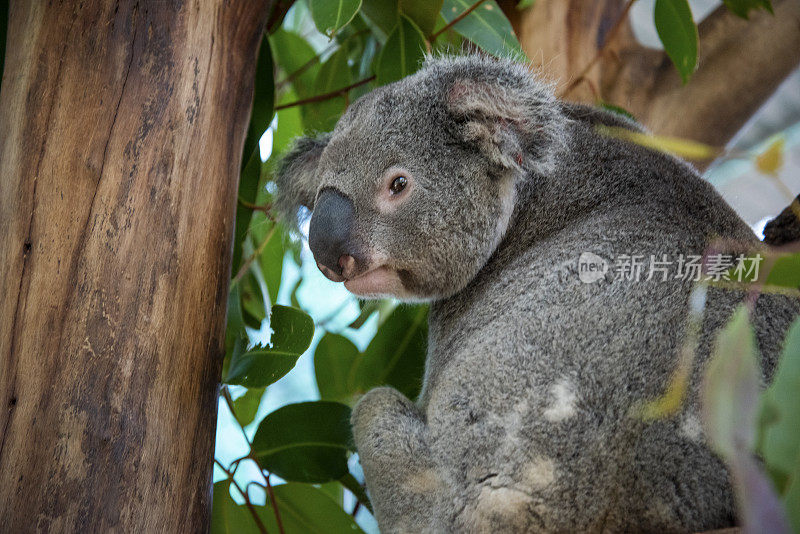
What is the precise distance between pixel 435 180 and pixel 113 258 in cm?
81

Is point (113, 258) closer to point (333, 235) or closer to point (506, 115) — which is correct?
point (333, 235)

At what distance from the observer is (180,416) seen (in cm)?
175

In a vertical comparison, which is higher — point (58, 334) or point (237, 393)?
point (237, 393)

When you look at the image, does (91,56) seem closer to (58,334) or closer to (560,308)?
(58,334)

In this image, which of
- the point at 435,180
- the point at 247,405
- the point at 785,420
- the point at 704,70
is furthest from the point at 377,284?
the point at 704,70

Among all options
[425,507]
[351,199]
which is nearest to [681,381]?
[425,507]

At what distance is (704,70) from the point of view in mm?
3018

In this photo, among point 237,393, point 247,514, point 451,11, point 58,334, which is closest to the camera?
point 58,334

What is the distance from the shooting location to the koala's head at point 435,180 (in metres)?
1.85

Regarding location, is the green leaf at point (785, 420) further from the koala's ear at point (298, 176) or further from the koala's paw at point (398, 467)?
the koala's ear at point (298, 176)

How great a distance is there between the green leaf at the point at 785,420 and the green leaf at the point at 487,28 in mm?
1417

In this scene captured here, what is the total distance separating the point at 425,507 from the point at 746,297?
2.86 feet

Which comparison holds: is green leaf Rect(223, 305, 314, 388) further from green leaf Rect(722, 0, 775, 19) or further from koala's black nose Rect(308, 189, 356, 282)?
green leaf Rect(722, 0, 775, 19)

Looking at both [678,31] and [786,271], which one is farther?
[678,31]
